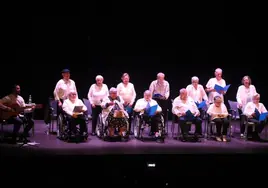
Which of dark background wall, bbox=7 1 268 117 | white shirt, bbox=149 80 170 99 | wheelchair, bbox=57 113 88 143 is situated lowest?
wheelchair, bbox=57 113 88 143

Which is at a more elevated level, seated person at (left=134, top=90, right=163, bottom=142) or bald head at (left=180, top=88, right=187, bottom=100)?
bald head at (left=180, top=88, right=187, bottom=100)

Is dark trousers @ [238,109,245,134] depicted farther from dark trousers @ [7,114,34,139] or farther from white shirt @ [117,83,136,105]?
dark trousers @ [7,114,34,139]

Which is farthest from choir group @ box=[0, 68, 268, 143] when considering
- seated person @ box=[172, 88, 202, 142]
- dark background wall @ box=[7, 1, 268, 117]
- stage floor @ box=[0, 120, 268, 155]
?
dark background wall @ box=[7, 1, 268, 117]

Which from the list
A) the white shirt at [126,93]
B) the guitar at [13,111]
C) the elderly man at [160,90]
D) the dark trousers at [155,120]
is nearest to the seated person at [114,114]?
the dark trousers at [155,120]

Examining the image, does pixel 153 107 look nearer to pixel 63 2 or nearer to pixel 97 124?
pixel 97 124

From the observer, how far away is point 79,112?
7.84 m

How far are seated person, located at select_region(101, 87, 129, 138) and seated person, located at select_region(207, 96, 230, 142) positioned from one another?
168cm

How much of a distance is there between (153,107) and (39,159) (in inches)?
97.7

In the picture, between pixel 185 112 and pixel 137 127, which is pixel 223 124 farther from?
pixel 137 127

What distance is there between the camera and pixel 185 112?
820cm

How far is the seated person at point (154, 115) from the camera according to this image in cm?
→ 804

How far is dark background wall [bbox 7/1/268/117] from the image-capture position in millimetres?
9680

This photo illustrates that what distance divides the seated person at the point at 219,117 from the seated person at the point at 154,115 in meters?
1.04

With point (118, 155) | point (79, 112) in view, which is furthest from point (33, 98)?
point (118, 155)
